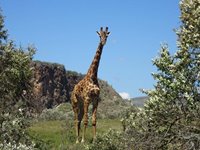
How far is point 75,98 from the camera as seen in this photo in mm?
34562

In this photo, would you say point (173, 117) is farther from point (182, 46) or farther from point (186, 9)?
point (186, 9)

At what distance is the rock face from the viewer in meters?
144

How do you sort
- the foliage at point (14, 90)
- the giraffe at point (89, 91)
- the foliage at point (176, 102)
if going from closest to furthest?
the foliage at point (176, 102) → the foliage at point (14, 90) → the giraffe at point (89, 91)

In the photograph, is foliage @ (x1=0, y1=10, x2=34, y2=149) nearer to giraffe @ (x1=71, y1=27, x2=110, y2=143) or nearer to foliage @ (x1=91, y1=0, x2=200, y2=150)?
giraffe @ (x1=71, y1=27, x2=110, y2=143)

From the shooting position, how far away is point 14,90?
Answer: 2931cm

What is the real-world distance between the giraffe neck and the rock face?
10802 centimetres

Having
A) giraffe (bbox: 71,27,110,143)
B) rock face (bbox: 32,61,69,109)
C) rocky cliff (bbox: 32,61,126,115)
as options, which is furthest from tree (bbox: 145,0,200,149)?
rock face (bbox: 32,61,69,109)

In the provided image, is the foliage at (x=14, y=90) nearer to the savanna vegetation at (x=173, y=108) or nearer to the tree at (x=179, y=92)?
the savanna vegetation at (x=173, y=108)

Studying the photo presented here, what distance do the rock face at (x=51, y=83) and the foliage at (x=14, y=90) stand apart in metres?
111

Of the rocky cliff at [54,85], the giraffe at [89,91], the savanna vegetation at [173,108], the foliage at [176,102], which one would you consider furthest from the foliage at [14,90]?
the rocky cliff at [54,85]

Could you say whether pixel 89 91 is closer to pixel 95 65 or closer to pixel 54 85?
pixel 95 65

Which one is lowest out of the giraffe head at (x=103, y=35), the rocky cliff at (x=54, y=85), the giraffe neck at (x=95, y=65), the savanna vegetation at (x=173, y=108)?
the savanna vegetation at (x=173, y=108)

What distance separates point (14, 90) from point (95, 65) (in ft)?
20.8

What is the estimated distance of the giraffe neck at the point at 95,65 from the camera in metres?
33.1
